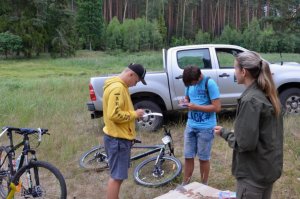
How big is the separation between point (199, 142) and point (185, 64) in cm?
399

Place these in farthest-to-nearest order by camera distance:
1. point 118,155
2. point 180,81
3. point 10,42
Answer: point 10,42, point 180,81, point 118,155

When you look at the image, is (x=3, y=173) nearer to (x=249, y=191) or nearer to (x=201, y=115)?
(x=201, y=115)

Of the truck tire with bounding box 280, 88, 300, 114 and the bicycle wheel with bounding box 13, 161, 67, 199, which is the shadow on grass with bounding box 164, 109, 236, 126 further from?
the bicycle wheel with bounding box 13, 161, 67, 199

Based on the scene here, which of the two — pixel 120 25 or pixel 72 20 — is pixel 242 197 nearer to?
pixel 72 20

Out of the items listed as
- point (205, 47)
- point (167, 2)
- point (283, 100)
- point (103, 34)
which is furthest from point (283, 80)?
point (167, 2)

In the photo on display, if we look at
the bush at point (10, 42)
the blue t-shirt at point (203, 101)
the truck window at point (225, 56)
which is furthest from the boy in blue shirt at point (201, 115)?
the bush at point (10, 42)

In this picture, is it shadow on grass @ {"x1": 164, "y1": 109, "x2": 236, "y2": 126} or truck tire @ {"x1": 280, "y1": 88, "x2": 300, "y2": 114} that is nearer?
truck tire @ {"x1": 280, "y1": 88, "x2": 300, "y2": 114}

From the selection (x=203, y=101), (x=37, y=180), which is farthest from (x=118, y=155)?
(x=203, y=101)

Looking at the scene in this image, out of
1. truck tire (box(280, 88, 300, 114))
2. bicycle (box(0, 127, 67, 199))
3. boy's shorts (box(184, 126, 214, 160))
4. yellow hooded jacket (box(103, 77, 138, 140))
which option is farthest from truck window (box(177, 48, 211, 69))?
yellow hooded jacket (box(103, 77, 138, 140))

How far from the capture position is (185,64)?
29.2 ft

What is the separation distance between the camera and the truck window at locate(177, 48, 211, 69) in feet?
29.3

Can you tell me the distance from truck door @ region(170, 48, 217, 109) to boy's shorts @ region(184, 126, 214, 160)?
3.67 m

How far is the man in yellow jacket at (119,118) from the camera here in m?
4.26

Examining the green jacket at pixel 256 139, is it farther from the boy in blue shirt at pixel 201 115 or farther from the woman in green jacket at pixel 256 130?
the boy in blue shirt at pixel 201 115
